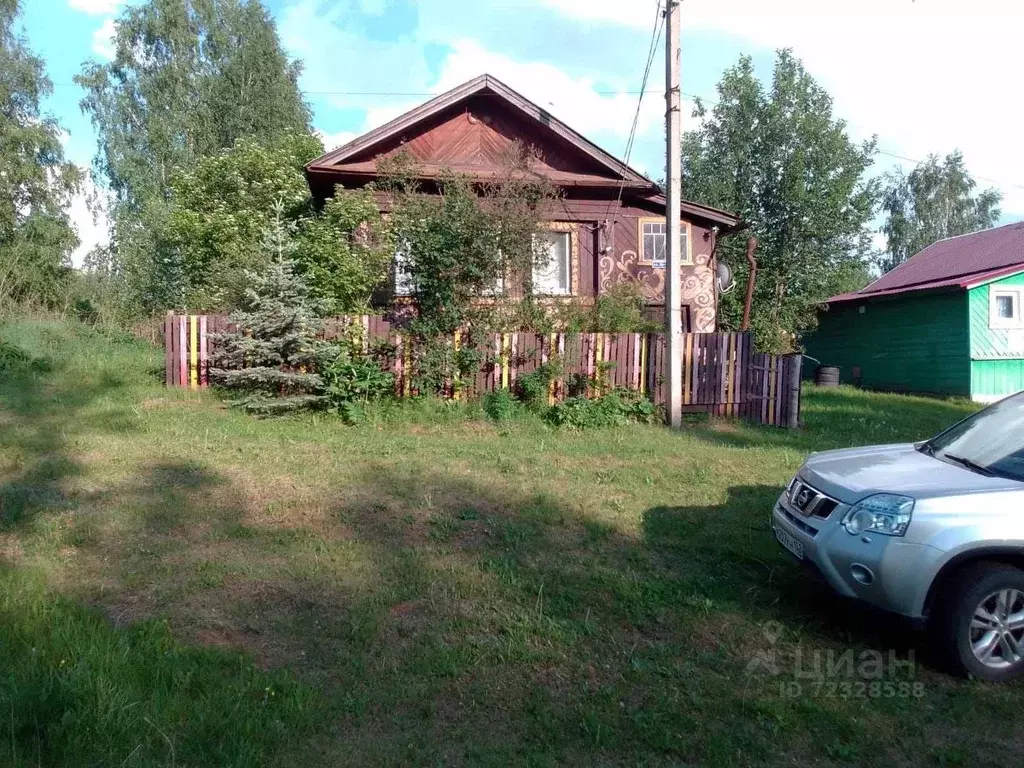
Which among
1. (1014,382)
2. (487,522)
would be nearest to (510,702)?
(487,522)

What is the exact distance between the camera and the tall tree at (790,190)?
2467cm

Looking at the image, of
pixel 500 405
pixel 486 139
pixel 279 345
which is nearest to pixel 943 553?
pixel 500 405

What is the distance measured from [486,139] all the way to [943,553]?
1279 centimetres

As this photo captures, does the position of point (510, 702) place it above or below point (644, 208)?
below

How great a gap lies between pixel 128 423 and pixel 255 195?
33.0 feet

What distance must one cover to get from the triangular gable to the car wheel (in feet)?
37.9

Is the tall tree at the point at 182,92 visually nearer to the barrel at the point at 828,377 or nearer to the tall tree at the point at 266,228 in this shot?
the tall tree at the point at 266,228

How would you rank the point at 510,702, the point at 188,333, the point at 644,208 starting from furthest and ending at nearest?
the point at 644,208 < the point at 188,333 < the point at 510,702

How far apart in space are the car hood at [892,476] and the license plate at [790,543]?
37cm

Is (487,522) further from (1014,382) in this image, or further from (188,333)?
(1014,382)

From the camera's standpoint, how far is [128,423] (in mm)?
9523

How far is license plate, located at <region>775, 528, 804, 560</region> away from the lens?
198 inches

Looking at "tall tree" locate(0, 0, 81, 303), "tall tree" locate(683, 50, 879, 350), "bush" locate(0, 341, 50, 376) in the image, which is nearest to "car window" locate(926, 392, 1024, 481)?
"bush" locate(0, 341, 50, 376)

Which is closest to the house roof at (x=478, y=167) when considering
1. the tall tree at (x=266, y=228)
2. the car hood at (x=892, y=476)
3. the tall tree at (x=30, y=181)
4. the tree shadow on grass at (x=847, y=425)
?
the tall tree at (x=266, y=228)
